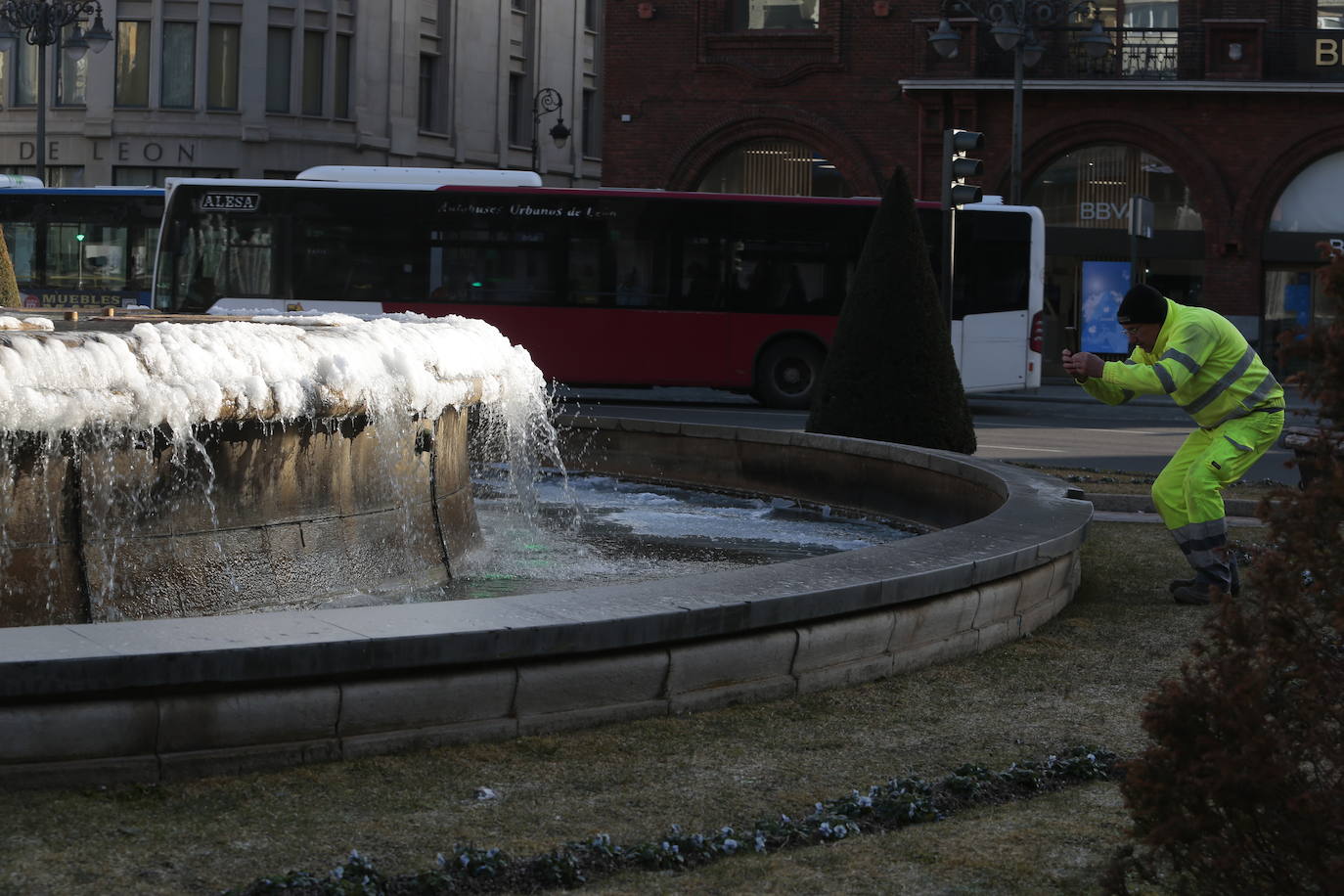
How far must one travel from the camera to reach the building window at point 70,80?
4550cm

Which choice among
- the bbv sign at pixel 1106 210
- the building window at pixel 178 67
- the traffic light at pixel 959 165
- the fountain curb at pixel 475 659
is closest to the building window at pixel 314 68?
the building window at pixel 178 67

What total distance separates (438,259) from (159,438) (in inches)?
754

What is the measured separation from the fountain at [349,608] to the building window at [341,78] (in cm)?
3870

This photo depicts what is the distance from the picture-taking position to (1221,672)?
3.18 m

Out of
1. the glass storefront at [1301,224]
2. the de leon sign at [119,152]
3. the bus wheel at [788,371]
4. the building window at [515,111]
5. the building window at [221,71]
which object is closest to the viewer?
the bus wheel at [788,371]

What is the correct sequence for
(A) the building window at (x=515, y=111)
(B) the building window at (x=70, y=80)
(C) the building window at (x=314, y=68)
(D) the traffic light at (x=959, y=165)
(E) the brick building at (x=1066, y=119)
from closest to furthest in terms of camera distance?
(D) the traffic light at (x=959, y=165), (E) the brick building at (x=1066, y=119), (B) the building window at (x=70, y=80), (C) the building window at (x=314, y=68), (A) the building window at (x=515, y=111)

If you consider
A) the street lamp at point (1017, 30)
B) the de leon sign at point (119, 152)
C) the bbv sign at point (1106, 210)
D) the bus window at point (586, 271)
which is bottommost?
the bus window at point (586, 271)

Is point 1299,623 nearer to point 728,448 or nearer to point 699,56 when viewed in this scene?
point 728,448

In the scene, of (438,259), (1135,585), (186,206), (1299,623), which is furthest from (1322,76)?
(1299,623)

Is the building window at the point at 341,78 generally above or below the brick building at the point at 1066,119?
above

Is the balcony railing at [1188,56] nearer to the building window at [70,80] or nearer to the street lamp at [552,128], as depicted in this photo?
the street lamp at [552,128]

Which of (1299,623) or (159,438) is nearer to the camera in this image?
(1299,623)

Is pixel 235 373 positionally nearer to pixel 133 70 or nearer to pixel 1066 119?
pixel 1066 119

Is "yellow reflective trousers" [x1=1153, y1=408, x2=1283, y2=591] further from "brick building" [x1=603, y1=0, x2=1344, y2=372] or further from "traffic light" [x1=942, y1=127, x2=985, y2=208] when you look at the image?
"brick building" [x1=603, y1=0, x2=1344, y2=372]
